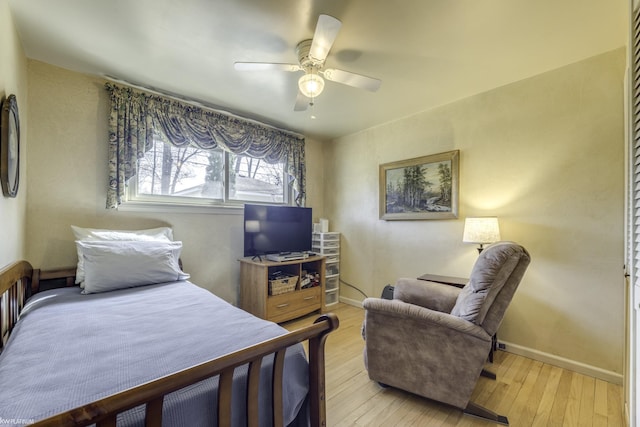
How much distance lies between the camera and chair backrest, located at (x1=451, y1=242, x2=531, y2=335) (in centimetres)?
148

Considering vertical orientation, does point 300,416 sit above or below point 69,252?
below

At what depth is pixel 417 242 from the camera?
10.0 ft

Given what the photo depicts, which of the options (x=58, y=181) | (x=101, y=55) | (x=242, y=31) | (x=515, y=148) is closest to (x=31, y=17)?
(x=101, y=55)

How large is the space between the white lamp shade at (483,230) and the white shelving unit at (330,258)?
1825 mm

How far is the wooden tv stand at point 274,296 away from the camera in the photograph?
9.29 ft

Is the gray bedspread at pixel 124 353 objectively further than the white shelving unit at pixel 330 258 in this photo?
No

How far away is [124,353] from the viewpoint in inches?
39.9

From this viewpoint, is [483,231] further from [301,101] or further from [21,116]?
[21,116]

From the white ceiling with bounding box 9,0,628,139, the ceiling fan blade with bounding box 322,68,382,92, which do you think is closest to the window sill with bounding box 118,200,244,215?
the white ceiling with bounding box 9,0,628,139

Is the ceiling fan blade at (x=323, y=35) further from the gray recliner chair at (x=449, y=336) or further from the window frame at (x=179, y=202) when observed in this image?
the window frame at (x=179, y=202)

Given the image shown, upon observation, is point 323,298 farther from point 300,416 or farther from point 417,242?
point 300,416

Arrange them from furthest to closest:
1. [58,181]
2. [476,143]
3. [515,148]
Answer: [476,143], [515,148], [58,181]

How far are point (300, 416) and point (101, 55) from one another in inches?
108

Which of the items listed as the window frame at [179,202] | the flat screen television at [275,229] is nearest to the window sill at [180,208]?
the window frame at [179,202]
